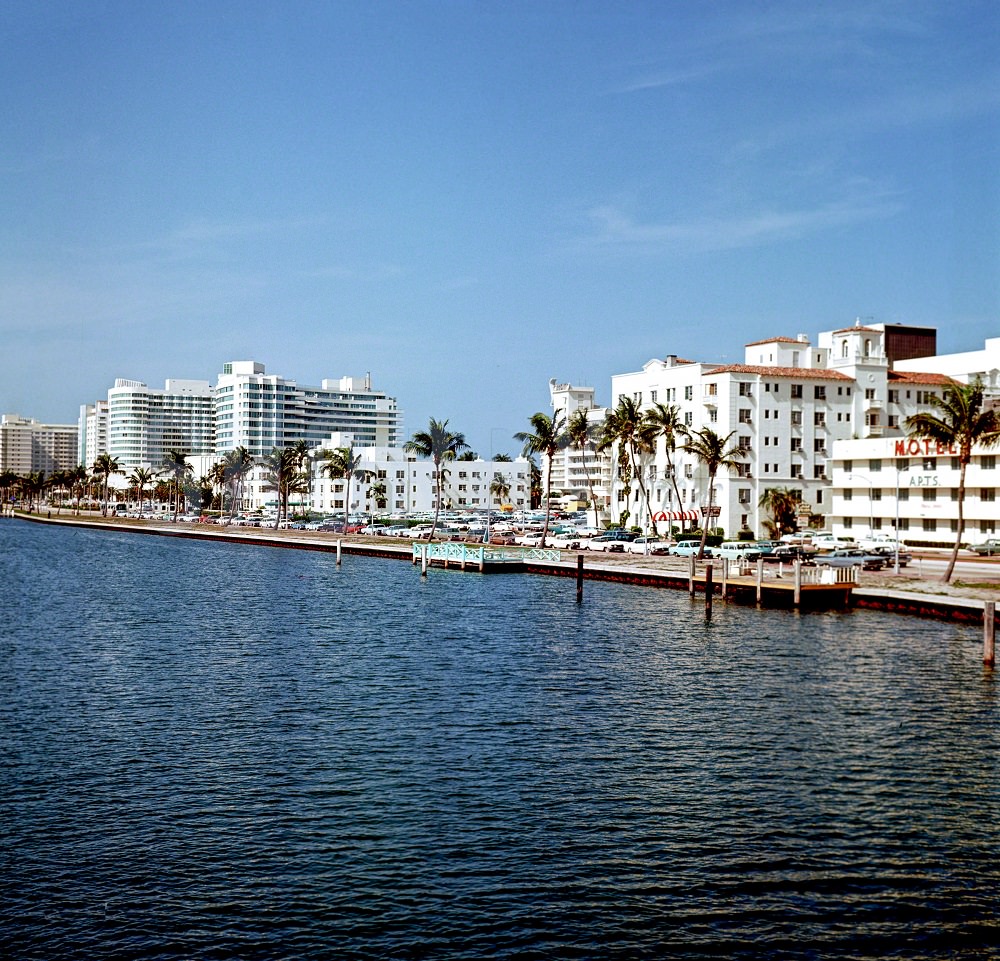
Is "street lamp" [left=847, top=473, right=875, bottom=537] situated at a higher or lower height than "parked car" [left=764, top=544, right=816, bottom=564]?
higher

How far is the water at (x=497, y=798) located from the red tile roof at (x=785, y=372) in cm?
7358

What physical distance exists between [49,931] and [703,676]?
31824mm

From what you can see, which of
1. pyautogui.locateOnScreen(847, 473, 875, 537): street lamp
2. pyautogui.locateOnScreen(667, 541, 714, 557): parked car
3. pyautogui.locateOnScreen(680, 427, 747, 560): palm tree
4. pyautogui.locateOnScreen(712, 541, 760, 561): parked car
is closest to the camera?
→ pyautogui.locateOnScreen(712, 541, 760, 561): parked car

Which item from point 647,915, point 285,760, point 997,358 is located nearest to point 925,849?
point 647,915

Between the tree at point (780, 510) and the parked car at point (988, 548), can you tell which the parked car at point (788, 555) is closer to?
the parked car at point (988, 548)

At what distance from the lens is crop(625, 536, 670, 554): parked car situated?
374 feet

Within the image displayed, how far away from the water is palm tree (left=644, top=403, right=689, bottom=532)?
72.4 meters

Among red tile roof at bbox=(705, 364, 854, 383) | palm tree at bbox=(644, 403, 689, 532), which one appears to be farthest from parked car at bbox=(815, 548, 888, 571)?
red tile roof at bbox=(705, 364, 854, 383)

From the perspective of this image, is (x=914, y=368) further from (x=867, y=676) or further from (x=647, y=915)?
(x=647, y=915)

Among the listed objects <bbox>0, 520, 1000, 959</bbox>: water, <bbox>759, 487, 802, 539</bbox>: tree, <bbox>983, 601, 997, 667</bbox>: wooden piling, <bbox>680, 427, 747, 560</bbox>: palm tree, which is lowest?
<bbox>0, 520, 1000, 959</bbox>: water

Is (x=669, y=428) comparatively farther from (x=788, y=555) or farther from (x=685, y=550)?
(x=788, y=555)

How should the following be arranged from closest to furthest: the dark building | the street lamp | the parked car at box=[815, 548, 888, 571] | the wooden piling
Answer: the wooden piling < the parked car at box=[815, 548, 888, 571] < the street lamp < the dark building

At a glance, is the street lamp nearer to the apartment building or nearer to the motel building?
the motel building

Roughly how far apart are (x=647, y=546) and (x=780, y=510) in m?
18.6
